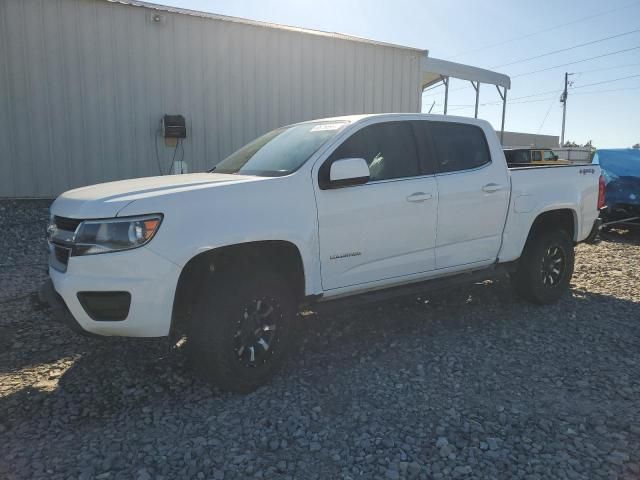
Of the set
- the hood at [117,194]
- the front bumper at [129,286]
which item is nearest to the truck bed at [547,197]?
the hood at [117,194]

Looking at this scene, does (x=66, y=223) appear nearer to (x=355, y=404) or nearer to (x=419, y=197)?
(x=355, y=404)

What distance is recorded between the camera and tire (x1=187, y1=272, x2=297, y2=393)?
10.1 ft

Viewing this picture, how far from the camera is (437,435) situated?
2.83 m

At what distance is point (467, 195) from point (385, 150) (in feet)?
2.89

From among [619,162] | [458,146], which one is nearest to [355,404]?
[458,146]

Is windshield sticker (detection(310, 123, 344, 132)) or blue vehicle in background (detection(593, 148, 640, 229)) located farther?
blue vehicle in background (detection(593, 148, 640, 229))

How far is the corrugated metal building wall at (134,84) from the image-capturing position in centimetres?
902

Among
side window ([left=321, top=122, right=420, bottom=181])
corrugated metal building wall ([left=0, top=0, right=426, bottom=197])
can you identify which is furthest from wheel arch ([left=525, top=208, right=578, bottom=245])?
corrugated metal building wall ([left=0, top=0, right=426, bottom=197])

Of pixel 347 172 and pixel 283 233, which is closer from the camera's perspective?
pixel 283 233

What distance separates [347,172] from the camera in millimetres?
3434

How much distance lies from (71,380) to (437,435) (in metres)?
2.46

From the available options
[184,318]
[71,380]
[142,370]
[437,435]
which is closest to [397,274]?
[437,435]

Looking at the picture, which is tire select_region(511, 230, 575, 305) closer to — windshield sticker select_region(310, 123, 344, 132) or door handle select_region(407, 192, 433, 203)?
door handle select_region(407, 192, 433, 203)

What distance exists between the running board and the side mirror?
2.77 feet
